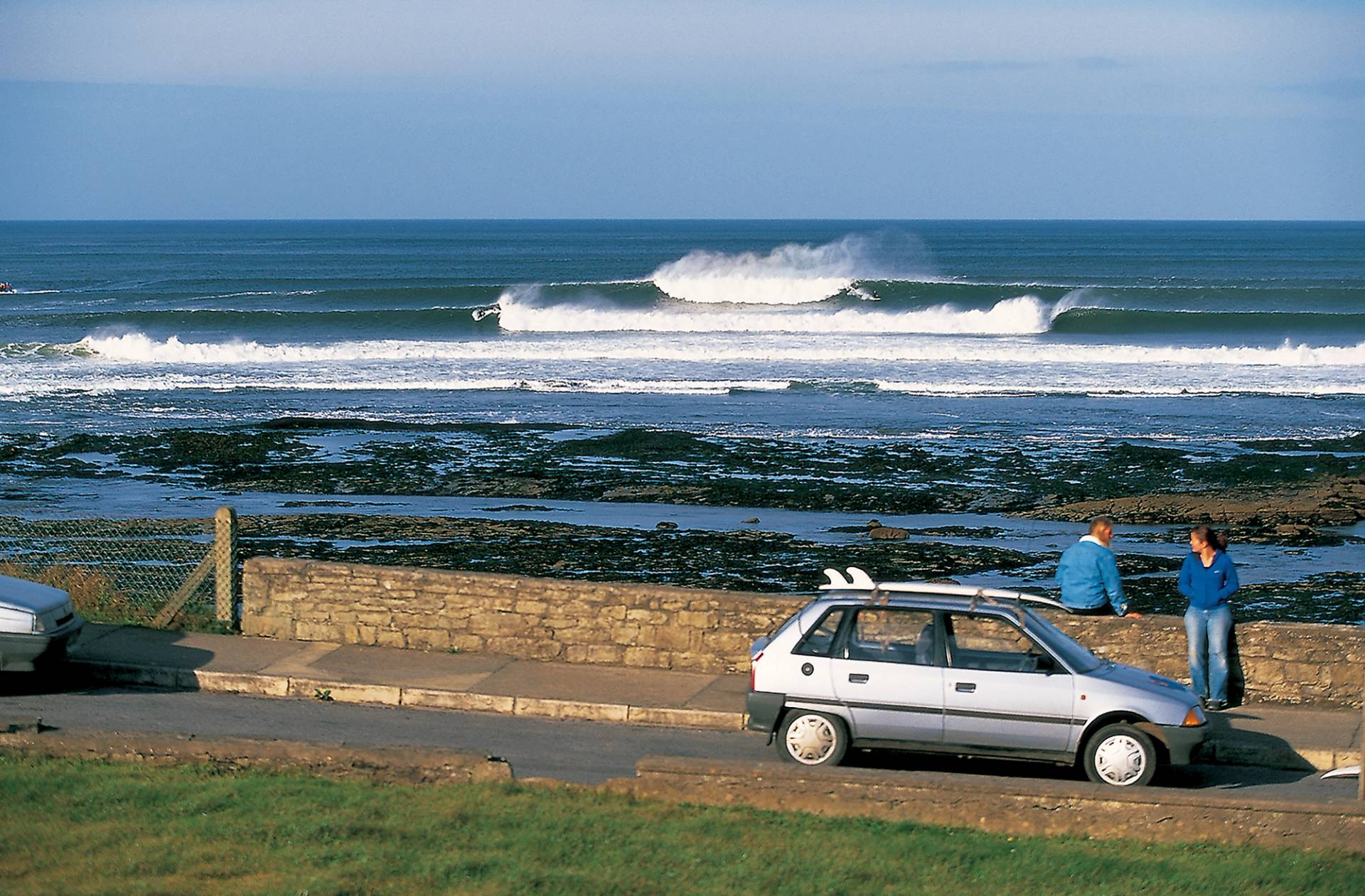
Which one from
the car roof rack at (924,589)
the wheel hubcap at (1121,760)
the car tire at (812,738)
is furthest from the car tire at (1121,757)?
the car tire at (812,738)

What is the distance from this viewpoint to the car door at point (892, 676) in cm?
995

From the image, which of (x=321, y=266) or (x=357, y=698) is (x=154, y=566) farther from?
(x=321, y=266)

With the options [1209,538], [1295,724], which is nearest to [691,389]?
[1209,538]

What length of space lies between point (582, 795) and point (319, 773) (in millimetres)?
1592

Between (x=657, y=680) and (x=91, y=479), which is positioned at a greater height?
(x=91, y=479)

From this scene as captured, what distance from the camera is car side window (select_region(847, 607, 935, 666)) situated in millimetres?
10109

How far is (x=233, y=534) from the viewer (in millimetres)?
14125

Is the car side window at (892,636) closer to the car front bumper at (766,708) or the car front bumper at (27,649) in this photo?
the car front bumper at (766,708)

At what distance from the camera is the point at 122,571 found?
16.3m

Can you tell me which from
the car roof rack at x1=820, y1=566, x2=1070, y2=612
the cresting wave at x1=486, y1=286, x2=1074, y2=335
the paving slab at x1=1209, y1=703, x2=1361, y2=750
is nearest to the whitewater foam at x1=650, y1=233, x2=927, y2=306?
the cresting wave at x1=486, y1=286, x2=1074, y2=335

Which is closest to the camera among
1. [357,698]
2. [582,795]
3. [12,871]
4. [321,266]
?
[12,871]

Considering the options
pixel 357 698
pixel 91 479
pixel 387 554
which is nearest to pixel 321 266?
pixel 91 479

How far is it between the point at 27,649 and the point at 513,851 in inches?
243

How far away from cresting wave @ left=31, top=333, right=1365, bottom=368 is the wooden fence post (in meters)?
36.9
